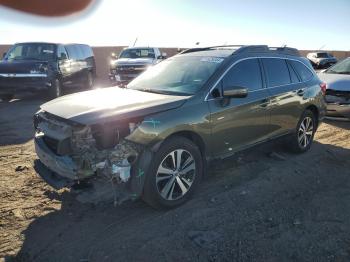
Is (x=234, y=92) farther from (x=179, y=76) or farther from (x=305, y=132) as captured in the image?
(x=305, y=132)

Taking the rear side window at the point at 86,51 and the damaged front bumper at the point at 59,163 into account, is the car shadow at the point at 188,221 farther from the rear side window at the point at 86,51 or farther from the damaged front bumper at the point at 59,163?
the rear side window at the point at 86,51

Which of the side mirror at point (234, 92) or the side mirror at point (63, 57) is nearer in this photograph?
the side mirror at point (234, 92)

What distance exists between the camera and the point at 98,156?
3898mm

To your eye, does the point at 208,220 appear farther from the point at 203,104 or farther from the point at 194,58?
the point at 194,58

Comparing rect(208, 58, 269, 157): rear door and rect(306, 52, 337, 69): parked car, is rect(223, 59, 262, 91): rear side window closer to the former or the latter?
rect(208, 58, 269, 157): rear door

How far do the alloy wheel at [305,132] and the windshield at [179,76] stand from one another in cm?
237

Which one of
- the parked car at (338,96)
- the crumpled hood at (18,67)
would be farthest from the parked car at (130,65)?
the parked car at (338,96)

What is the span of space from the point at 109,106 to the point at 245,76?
2.13 metres

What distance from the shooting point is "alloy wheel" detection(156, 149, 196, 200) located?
167 inches

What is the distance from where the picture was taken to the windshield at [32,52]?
1299 centimetres

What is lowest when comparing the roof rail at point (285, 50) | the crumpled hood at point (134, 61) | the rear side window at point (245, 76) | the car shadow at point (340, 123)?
the car shadow at point (340, 123)

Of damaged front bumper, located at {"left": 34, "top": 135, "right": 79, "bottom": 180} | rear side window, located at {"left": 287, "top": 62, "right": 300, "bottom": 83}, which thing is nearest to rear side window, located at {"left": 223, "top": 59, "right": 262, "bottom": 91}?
rear side window, located at {"left": 287, "top": 62, "right": 300, "bottom": 83}

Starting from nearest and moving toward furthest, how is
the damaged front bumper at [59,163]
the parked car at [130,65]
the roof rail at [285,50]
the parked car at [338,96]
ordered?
the damaged front bumper at [59,163] → the roof rail at [285,50] → the parked car at [338,96] → the parked car at [130,65]

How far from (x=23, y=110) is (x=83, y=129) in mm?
7979
